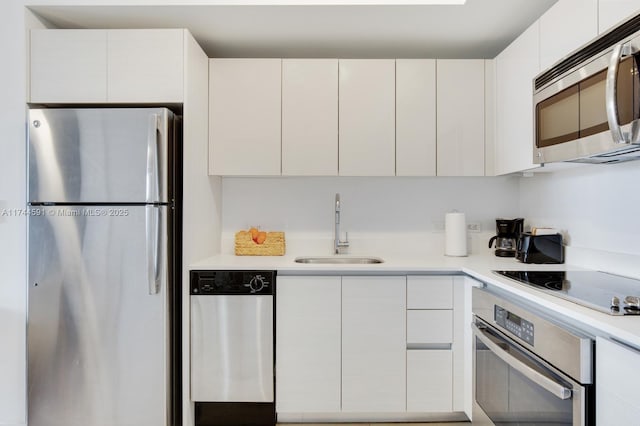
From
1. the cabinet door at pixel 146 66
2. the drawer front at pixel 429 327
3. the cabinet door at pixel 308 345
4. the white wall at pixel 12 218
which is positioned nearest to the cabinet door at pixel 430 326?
the drawer front at pixel 429 327

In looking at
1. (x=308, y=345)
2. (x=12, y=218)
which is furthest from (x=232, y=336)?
(x=12, y=218)

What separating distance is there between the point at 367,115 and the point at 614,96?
54.8 inches

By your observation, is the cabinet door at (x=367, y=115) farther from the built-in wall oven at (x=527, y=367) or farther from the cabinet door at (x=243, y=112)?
the built-in wall oven at (x=527, y=367)

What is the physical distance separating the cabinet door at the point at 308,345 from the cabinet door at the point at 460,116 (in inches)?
42.0

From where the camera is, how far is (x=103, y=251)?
6.34 ft

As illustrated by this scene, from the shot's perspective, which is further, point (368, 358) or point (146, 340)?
point (368, 358)

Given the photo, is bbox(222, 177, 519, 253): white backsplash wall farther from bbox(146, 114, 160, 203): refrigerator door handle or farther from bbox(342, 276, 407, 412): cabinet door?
bbox(146, 114, 160, 203): refrigerator door handle

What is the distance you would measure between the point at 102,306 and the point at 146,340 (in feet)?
0.91

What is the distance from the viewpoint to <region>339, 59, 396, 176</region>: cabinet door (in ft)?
7.90

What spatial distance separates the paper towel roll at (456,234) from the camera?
2512mm

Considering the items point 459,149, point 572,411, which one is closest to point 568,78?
point 459,149

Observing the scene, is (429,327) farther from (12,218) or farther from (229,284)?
(12,218)

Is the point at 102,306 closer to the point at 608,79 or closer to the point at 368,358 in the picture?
the point at 368,358

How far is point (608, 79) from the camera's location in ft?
3.92
